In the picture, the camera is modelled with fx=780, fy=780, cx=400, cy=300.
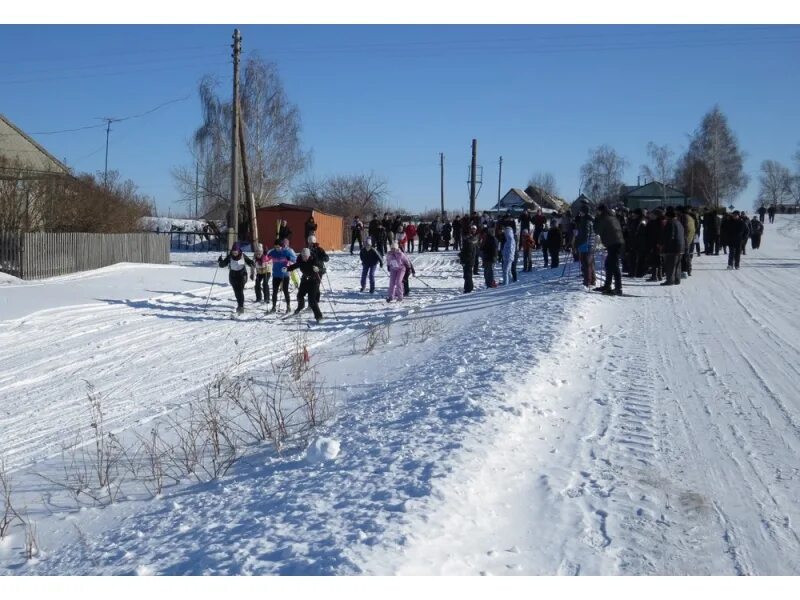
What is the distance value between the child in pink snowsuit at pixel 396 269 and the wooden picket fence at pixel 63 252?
11.7 metres

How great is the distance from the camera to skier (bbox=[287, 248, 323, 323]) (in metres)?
16.9

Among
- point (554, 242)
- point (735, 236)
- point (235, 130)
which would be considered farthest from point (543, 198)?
point (735, 236)

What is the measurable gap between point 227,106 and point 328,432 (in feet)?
150

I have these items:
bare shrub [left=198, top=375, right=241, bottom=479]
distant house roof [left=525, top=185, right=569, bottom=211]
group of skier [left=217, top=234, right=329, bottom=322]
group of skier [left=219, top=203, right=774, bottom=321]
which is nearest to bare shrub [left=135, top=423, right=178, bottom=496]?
bare shrub [left=198, top=375, right=241, bottom=479]

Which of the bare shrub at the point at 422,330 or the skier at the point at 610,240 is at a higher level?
the skier at the point at 610,240

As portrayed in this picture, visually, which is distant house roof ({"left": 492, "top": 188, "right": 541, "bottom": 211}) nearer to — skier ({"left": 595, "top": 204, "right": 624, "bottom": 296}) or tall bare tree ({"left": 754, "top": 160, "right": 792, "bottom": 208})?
tall bare tree ({"left": 754, "top": 160, "right": 792, "bottom": 208})

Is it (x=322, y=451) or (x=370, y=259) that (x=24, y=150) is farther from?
(x=322, y=451)

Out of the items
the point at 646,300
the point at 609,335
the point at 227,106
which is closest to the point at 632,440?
the point at 609,335

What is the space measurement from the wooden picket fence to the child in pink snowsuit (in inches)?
461

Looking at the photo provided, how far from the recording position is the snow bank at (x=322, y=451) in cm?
631

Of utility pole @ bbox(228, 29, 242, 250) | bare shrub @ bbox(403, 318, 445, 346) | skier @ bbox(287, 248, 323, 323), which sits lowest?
bare shrub @ bbox(403, 318, 445, 346)

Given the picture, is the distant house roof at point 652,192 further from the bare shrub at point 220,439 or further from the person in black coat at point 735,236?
the bare shrub at point 220,439

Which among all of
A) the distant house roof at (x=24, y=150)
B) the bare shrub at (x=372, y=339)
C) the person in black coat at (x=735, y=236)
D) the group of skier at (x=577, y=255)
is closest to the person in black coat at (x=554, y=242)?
the group of skier at (x=577, y=255)

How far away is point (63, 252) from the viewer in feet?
83.8
